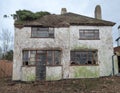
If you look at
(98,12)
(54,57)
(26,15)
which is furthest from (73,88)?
(98,12)

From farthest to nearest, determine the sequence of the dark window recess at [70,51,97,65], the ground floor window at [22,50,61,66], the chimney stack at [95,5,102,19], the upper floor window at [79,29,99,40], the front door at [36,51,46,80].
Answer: the chimney stack at [95,5,102,19]
the upper floor window at [79,29,99,40]
the dark window recess at [70,51,97,65]
the ground floor window at [22,50,61,66]
the front door at [36,51,46,80]

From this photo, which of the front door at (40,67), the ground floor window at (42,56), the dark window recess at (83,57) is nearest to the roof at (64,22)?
the ground floor window at (42,56)

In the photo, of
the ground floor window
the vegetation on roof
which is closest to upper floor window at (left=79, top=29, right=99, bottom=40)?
the ground floor window

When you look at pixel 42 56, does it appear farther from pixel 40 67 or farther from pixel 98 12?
pixel 98 12

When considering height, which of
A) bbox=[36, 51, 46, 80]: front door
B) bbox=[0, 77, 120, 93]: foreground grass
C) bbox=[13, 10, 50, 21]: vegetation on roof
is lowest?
bbox=[0, 77, 120, 93]: foreground grass

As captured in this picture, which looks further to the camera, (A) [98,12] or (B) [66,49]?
(A) [98,12]

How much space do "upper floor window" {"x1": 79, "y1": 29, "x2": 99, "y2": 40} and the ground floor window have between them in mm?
3490

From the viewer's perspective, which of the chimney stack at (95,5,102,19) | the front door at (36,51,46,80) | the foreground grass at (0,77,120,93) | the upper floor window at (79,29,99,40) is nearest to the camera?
the foreground grass at (0,77,120,93)

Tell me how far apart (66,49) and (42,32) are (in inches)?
135

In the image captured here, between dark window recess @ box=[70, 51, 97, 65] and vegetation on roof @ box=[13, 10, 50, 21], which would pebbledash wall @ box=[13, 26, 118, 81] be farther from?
vegetation on roof @ box=[13, 10, 50, 21]

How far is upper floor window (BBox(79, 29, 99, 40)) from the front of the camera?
2586 cm

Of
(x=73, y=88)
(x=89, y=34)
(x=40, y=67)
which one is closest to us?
(x=73, y=88)

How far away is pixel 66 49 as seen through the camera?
82.6 feet

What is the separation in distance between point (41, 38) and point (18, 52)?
306 centimetres
